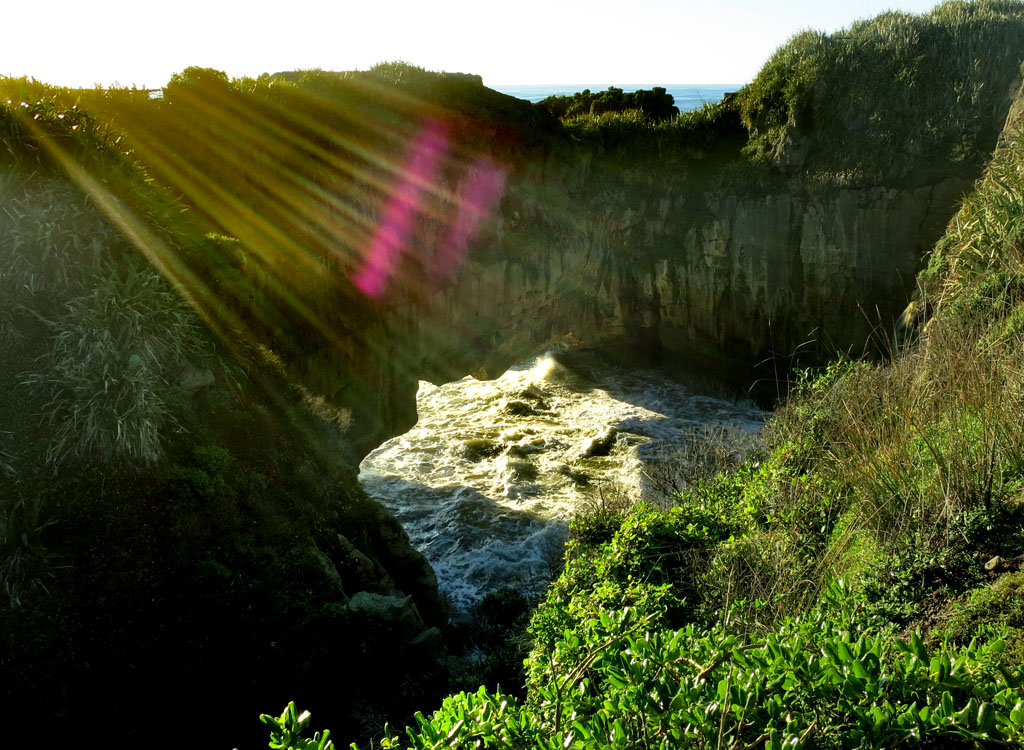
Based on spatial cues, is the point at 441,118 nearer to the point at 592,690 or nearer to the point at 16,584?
the point at 16,584

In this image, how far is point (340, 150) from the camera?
16.4m

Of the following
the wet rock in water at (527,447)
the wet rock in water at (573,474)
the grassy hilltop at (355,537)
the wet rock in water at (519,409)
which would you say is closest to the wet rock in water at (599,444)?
the wet rock in water at (573,474)

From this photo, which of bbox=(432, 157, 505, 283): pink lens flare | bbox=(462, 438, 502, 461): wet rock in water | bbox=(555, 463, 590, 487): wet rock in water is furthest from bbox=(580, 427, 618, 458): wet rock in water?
bbox=(432, 157, 505, 283): pink lens flare

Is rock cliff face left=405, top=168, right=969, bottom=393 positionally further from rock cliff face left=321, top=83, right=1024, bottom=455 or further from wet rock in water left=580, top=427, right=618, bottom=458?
wet rock in water left=580, top=427, right=618, bottom=458

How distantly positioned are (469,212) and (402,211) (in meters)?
2.02

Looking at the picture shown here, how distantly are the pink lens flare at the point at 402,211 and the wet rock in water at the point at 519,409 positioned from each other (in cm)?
768

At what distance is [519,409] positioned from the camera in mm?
23062

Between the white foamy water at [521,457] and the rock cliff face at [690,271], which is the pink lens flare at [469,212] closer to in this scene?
the rock cliff face at [690,271]

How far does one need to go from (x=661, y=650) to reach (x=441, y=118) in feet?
55.4

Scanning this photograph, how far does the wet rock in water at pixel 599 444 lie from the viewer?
1940 cm

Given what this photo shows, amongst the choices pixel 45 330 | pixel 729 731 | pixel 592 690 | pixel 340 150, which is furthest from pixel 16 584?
pixel 340 150

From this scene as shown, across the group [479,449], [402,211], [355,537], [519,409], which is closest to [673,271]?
[519,409]

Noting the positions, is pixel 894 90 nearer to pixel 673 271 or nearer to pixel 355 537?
pixel 673 271

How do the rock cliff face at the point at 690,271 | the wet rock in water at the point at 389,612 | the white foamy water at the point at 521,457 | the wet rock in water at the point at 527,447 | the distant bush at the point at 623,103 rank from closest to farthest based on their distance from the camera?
the wet rock in water at the point at 389,612 → the white foamy water at the point at 521,457 → the rock cliff face at the point at 690,271 → the wet rock in water at the point at 527,447 → the distant bush at the point at 623,103
